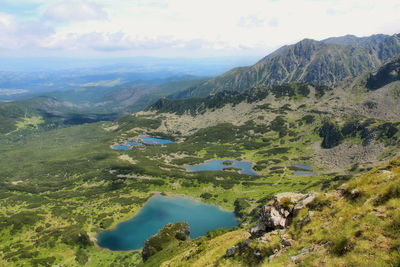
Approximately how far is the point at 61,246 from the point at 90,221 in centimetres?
3476

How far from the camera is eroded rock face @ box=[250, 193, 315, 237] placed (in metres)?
33.6

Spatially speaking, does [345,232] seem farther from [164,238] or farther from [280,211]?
[164,238]

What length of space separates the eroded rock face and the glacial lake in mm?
116687

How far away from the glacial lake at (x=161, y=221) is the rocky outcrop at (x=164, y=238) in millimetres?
38892

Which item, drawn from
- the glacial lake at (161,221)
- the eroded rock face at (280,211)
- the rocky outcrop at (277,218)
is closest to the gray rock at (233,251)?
the rocky outcrop at (277,218)

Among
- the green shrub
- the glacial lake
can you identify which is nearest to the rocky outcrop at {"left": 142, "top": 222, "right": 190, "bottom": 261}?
the glacial lake

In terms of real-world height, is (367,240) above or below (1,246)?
above

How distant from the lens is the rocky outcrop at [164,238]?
318 ft

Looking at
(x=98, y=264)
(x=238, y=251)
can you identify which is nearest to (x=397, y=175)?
(x=238, y=251)

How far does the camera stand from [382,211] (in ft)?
77.1

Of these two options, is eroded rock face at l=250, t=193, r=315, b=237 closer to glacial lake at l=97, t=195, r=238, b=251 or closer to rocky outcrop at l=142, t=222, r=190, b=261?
rocky outcrop at l=142, t=222, r=190, b=261

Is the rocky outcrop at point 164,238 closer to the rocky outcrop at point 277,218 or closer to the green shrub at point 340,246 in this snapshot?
the rocky outcrop at point 277,218

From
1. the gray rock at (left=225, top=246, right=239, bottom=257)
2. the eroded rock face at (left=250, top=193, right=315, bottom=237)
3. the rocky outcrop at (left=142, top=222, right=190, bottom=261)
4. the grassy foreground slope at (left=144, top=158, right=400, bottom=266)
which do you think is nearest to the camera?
the grassy foreground slope at (left=144, top=158, right=400, bottom=266)

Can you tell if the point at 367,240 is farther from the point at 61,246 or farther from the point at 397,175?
the point at 61,246
